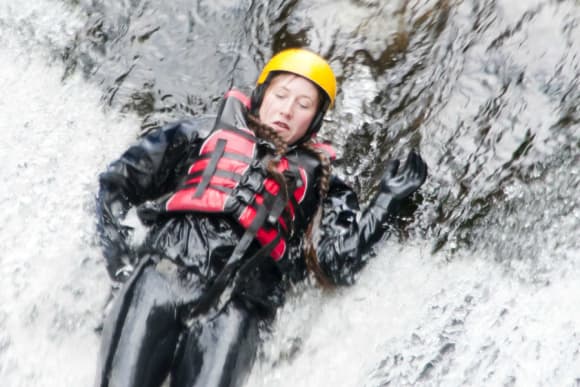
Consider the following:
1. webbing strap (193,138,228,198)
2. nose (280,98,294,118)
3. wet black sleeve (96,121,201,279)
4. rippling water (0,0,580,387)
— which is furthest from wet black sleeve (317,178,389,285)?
wet black sleeve (96,121,201,279)

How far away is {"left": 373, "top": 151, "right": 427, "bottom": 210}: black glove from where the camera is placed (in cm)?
396

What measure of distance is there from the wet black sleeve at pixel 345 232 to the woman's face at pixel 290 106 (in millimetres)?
408

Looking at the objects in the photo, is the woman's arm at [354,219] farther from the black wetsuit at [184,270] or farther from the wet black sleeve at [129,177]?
the wet black sleeve at [129,177]

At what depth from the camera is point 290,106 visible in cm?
374

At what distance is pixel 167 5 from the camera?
493cm

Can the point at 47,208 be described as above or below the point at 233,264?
below

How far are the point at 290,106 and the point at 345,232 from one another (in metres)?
0.74

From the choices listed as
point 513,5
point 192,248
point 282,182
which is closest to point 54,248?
point 192,248

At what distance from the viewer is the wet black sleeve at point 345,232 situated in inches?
150

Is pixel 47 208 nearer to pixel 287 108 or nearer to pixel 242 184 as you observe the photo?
pixel 242 184

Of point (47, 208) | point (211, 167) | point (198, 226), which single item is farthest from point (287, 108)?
point (47, 208)

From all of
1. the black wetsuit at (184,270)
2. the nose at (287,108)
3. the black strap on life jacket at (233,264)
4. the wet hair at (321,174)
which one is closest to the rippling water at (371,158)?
the wet hair at (321,174)

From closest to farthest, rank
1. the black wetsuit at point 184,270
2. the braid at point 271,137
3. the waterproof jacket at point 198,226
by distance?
1. the black wetsuit at point 184,270
2. the waterproof jacket at point 198,226
3. the braid at point 271,137

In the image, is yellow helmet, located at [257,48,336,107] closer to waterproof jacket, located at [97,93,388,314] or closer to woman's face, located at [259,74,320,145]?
woman's face, located at [259,74,320,145]
